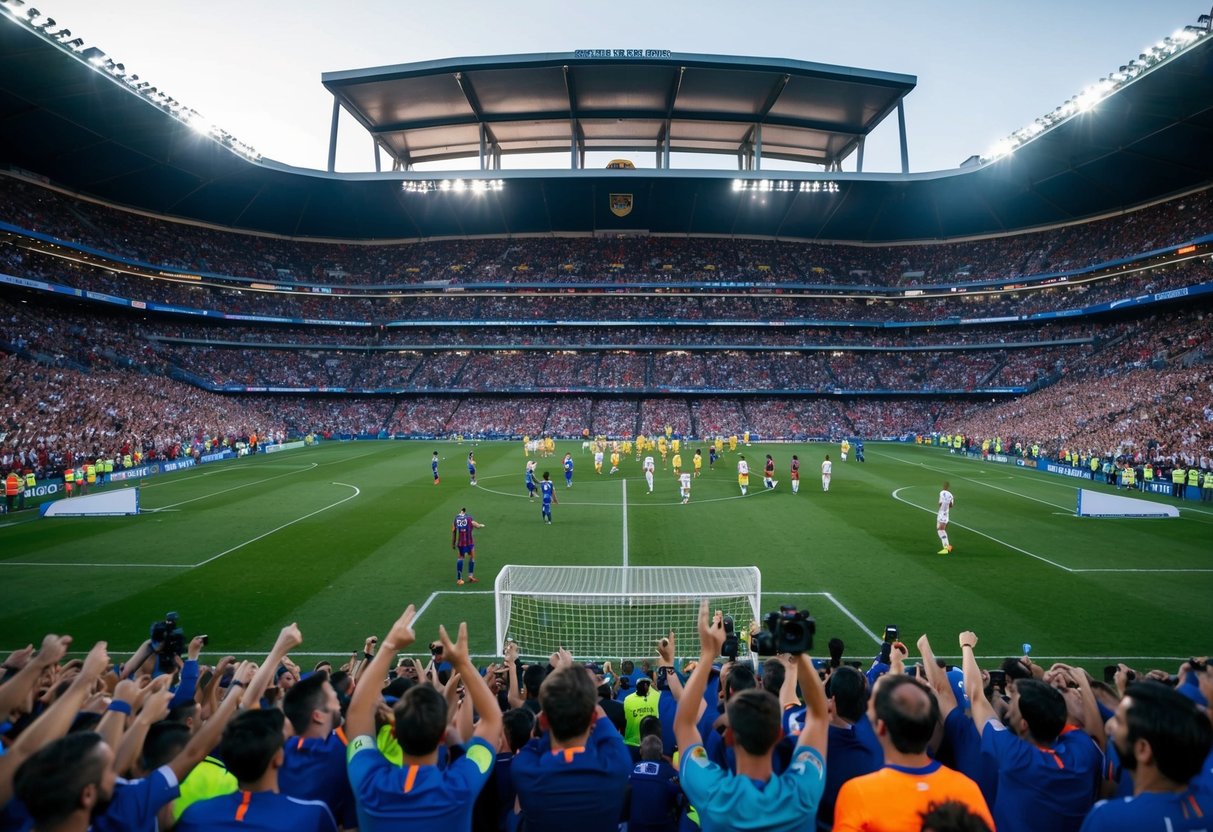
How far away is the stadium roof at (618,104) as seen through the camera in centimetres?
4666

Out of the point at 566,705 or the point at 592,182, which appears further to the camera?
the point at 592,182

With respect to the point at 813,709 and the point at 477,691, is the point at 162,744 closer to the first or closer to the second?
the point at 477,691

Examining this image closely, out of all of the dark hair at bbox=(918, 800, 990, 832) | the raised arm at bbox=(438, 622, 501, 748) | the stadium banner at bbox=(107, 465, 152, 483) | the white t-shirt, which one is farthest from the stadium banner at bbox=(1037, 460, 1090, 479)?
the stadium banner at bbox=(107, 465, 152, 483)

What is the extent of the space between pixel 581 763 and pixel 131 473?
37.3 metres

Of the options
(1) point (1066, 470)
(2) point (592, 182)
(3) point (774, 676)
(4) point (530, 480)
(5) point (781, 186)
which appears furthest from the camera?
(2) point (592, 182)

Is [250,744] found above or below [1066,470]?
above

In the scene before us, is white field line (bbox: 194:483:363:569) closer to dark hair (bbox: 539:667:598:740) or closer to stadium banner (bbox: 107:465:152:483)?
stadium banner (bbox: 107:465:152:483)

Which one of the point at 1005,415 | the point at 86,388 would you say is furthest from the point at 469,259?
the point at 1005,415

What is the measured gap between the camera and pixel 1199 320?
137ft

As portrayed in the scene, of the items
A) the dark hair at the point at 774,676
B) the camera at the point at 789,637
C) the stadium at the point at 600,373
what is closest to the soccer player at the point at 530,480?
the stadium at the point at 600,373

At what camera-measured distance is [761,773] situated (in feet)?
8.66

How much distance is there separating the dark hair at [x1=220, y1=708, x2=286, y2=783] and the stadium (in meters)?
0.49

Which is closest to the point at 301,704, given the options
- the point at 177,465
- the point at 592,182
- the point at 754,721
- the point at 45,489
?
the point at 754,721

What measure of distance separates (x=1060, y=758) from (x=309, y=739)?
4250 millimetres
